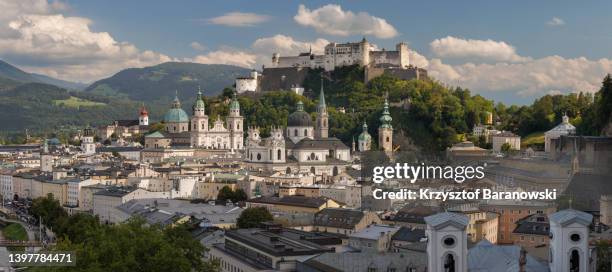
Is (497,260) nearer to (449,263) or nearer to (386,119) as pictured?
(449,263)

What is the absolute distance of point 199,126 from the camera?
312 ft

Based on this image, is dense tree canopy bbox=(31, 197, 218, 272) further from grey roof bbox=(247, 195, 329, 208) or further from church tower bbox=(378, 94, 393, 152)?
church tower bbox=(378, 94, 393, 152)

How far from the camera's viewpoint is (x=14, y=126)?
185 metres

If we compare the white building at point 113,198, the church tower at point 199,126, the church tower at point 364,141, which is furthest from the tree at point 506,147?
the church tower at point 199,126

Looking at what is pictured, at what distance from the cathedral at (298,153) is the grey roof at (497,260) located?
48.1 m

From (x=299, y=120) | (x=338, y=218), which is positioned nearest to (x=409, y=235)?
(x=338, y=218)

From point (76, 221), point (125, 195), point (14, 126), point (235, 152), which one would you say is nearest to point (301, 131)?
point (235, 152)

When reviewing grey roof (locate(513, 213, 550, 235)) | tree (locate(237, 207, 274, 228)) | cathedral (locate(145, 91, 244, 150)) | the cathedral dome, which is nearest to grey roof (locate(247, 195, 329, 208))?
tree (locate(237, 207, 274, 228))

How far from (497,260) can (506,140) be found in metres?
49.9

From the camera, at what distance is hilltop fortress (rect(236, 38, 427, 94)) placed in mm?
104125

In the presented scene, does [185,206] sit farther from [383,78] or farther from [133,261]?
[383,78]

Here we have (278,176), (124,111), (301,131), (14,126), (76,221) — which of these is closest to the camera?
(76,221)

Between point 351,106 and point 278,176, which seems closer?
point 278,176

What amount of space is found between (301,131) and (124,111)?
390 ft
